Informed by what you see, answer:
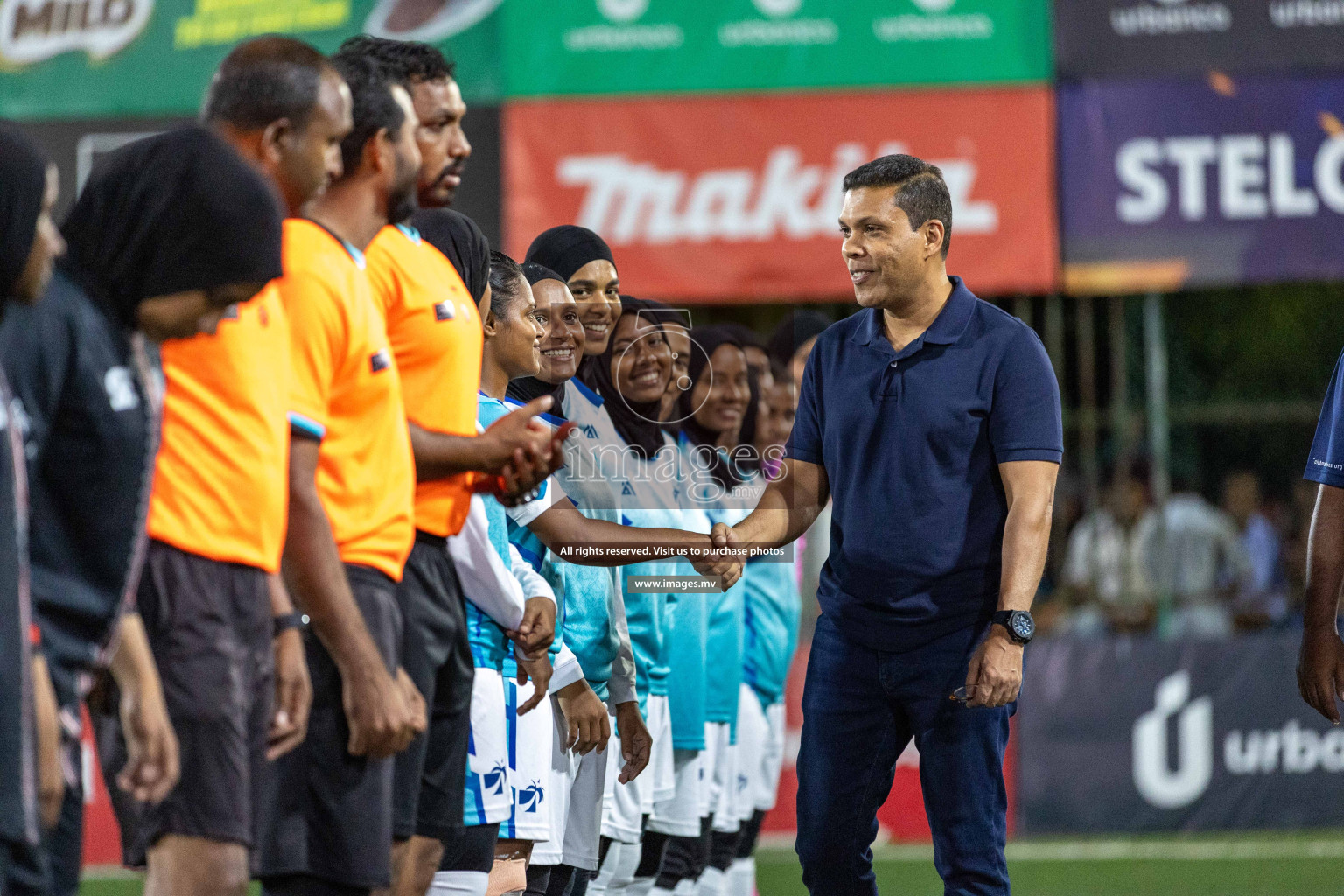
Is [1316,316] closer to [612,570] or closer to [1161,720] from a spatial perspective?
[1161,720]

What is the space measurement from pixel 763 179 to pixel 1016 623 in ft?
25.4

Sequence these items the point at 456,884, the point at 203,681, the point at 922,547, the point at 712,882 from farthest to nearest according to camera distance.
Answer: the point at 712,882 < the point at 922,547 < the point at 456,884 < the point at 203,681

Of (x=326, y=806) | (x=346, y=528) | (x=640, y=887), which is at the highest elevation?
(x=346, y=528)

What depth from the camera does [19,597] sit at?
267cm

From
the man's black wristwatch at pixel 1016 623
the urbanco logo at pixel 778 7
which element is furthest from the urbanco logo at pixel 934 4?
the man's black wristwatch at pixel 1016 623

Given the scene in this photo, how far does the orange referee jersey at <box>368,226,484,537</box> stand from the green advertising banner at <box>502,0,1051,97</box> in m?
8.40

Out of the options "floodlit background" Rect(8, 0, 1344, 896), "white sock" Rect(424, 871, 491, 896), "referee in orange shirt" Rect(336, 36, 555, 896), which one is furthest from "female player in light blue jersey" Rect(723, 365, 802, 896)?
"referee in orange shirt" Rect(336, 36, 555, 896)

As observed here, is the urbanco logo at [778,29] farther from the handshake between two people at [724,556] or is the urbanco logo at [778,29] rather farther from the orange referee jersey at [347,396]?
the orange referee jersey at [347,396]

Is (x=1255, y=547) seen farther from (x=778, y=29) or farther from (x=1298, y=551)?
(x=778, y=29)

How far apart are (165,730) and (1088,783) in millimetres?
9060

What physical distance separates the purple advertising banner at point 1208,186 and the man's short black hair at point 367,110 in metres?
8.61

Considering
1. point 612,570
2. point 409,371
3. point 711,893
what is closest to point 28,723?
point 409,371

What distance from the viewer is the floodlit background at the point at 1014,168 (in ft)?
36.4

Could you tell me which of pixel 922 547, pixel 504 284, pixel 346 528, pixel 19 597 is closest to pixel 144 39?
pixel 504 284
